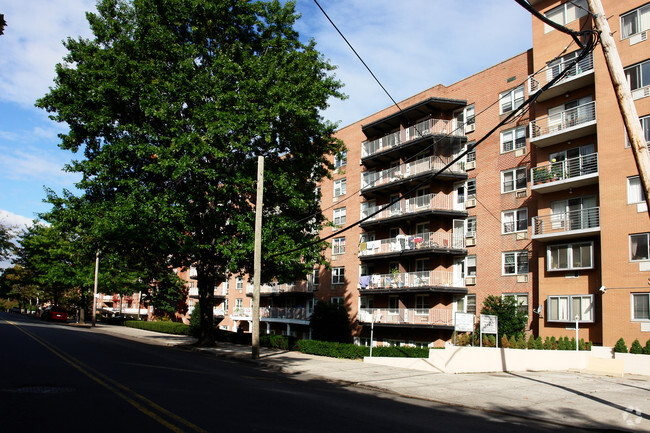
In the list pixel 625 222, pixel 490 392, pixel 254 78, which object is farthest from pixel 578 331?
pixel 254 78

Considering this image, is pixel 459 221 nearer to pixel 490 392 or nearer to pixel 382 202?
pixel 382 202

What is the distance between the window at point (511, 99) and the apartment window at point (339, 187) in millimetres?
16275

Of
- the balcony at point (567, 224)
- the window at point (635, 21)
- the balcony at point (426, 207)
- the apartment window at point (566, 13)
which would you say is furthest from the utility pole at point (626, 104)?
the balcony at point (426, 207)

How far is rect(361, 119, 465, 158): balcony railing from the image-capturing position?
3344cm

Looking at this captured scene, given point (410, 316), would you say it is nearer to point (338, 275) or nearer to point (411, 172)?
point (411, 172)

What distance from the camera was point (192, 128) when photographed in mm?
21766

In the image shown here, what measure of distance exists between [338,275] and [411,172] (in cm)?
1241

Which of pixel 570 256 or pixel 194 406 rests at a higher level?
pixel 570 256

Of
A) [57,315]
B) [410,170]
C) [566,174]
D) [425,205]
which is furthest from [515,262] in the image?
[57,315]

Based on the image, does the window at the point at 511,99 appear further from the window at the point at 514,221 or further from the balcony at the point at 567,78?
the window at the point at 514,221

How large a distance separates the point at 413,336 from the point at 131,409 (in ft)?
91.0

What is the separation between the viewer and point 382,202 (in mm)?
38969

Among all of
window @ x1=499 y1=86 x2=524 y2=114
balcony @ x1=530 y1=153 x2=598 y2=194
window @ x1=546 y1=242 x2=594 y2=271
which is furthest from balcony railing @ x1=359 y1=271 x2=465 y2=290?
window @ x1=499 y1=86 x2=524 y2=114

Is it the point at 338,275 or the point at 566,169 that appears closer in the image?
the point at 566,169
